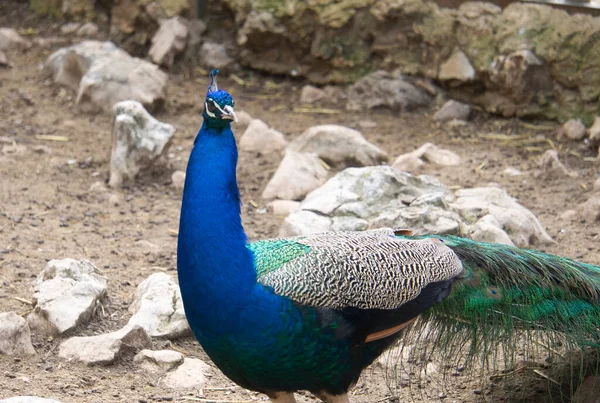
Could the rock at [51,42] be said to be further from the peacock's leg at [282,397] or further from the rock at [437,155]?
the peacock's leg at [282,397]

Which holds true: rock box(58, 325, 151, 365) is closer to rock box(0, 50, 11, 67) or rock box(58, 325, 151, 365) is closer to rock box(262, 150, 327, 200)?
rock box(262, 150, 327, 200)

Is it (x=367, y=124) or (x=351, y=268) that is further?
(x=367, y=124)

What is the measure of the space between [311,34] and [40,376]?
4.13m

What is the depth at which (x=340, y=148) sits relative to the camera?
4.98 metres

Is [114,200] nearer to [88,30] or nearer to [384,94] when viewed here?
[384,94]

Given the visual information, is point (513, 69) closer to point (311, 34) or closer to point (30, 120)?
point (311, 34)

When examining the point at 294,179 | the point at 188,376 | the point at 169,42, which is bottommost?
the point at 188,376

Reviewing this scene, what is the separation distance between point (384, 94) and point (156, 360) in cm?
358

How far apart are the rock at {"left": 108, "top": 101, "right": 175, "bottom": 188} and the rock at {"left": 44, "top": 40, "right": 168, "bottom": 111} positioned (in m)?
0.94

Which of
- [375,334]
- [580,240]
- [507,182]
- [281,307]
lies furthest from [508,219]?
[281,307]

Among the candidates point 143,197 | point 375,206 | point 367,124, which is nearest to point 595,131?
→ point 367,124

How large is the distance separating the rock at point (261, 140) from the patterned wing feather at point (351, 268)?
268 cm

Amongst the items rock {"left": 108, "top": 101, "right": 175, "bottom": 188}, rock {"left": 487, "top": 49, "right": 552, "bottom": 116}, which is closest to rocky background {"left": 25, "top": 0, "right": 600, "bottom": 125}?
rock {"left": 487, "top": 49, "right": 552, "bottom": 116}

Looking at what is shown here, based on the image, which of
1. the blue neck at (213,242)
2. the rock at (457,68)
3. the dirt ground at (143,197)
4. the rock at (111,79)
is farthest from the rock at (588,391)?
the rock at (111,79)
